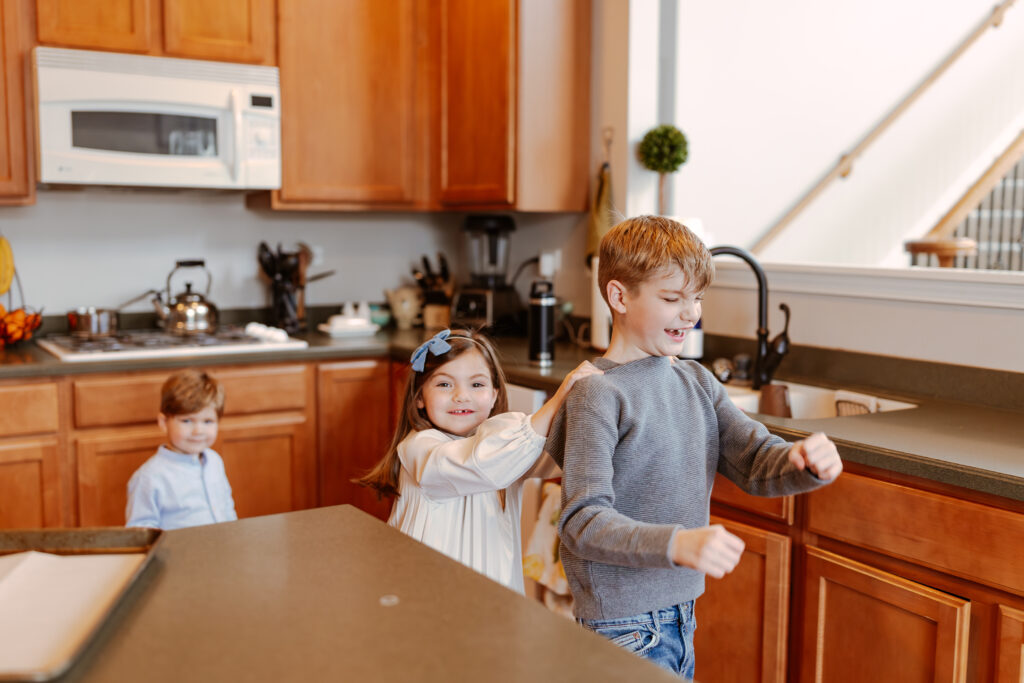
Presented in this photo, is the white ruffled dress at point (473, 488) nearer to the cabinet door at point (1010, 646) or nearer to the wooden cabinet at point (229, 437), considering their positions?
the cabinet door at point (1010, 646)

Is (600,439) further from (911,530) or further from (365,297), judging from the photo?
(365,297)

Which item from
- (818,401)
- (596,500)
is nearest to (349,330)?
(818,401)

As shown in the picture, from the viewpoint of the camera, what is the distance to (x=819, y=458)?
51.7 inches

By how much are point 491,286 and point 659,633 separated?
2374 millimetres

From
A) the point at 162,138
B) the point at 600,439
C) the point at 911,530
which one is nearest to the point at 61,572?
the point at 600,439

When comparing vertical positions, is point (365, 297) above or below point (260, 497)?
above

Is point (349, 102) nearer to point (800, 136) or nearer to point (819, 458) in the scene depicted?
point (800, 136)

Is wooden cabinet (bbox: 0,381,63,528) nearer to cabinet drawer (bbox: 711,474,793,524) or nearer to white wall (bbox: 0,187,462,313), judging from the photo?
white wall (bbox: 0,187,462,313)

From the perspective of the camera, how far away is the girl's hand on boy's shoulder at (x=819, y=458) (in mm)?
1313

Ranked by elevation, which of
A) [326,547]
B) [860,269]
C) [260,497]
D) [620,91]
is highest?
[620,91]

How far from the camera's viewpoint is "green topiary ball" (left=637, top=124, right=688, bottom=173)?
3098mm

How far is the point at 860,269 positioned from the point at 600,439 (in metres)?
1.44

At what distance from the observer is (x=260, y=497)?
3.23 meters

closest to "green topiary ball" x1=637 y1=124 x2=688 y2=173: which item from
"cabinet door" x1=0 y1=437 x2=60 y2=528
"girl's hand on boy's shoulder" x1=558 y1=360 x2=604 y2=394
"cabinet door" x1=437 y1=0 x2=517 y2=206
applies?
"cabinet door" x1=437 y1=0 x2=517 y2=206
